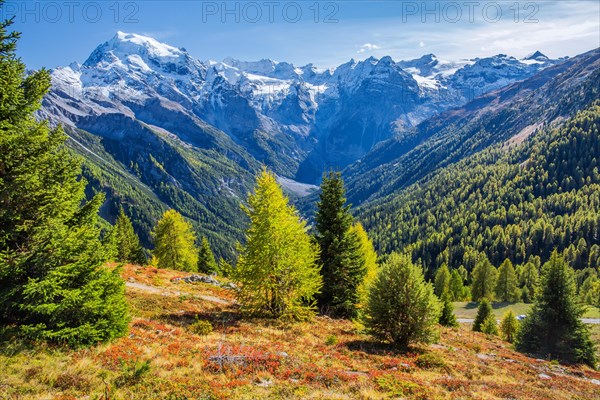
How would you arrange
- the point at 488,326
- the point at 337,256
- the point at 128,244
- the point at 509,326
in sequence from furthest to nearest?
the point at 128,244, the point at 488,326, the point at 509,326, the point at 337,256

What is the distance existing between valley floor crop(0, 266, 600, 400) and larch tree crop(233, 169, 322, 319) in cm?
190

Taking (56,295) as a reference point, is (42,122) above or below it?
above

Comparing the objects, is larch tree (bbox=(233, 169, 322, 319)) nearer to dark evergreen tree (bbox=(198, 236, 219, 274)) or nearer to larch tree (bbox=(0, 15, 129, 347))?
larch tree (bbox=(0, 15, 129, 347))

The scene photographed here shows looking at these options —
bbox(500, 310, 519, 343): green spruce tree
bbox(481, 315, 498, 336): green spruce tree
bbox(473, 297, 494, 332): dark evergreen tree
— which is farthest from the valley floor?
bbox(473, 297, 494, 332): dark evergreen tree

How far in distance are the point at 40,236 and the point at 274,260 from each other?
52.5 ft

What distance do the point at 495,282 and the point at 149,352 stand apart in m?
110

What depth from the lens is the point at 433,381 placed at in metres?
17.2

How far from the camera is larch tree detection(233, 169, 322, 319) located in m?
27.1

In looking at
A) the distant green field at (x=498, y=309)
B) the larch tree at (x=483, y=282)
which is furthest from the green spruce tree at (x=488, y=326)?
the larch tree at (x=483, y=282)

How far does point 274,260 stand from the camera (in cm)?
2728

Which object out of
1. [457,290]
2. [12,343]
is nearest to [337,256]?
[12,343]

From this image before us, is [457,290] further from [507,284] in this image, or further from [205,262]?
[205,262]

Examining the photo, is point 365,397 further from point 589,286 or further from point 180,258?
point 589,286

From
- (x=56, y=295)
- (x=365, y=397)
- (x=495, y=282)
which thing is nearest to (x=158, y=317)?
(x=56, y=295)
